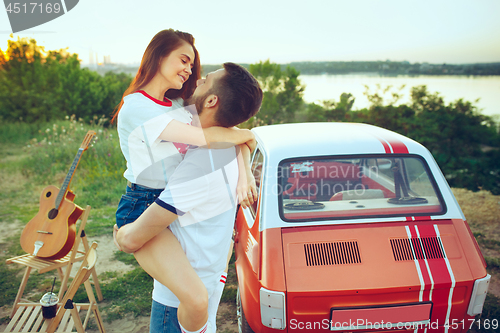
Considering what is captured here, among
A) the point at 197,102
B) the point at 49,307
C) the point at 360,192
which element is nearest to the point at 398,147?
the point at 360,192

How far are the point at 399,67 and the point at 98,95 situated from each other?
19672mm

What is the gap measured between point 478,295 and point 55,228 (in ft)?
11.7

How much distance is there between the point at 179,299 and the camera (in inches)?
56.6

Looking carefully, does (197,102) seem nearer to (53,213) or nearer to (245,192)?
(245,192)

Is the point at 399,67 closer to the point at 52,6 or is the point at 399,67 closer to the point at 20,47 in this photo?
the point at 52,6

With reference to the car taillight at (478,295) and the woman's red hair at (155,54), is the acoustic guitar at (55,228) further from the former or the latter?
the car taillight at (478,295)

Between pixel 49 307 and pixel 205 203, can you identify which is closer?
pixel 205 203

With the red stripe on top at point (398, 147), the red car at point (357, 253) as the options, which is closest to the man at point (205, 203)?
the red car at point (357, 253)

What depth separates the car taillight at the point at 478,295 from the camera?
1.97 metres

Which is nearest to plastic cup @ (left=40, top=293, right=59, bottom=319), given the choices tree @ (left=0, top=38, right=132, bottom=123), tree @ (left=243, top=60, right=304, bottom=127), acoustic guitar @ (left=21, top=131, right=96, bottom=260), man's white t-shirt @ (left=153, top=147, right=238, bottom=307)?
acoustic guitar @ (left=21, top=131, right=96, bottom=260)

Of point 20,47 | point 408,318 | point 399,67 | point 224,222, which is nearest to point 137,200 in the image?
point 224,222

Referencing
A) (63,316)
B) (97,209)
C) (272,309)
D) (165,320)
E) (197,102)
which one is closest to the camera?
(165,320)

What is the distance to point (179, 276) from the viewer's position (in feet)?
4.68

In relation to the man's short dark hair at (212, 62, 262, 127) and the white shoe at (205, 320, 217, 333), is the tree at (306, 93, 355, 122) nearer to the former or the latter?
the man's short dark hair at (212, 62, 262, 127)
